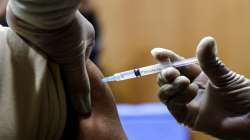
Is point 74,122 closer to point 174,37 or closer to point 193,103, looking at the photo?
point 193,103

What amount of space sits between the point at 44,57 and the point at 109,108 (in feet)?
0.45

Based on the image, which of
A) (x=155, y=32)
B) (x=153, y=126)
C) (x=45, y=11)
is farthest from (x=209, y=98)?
(x=155, y=32)

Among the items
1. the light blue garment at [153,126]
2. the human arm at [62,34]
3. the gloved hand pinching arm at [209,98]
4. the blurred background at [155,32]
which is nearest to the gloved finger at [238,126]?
the gloved hand pinching arm at [209,98]

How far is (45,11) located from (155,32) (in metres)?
2.12

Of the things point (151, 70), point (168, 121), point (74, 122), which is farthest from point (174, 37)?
point (74, 122)

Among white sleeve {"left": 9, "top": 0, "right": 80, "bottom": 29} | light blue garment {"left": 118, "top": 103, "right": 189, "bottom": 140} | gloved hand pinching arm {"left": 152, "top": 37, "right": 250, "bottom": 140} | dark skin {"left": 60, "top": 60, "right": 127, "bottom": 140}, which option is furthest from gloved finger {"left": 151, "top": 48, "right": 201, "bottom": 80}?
light blue garment {"left": 118, "top": 103, "right": 189, "bottom": 140}

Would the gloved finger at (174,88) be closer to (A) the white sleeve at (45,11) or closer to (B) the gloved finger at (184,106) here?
(B) the gloved finger at (184,106)

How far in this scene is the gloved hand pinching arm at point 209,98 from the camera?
0.80 metres

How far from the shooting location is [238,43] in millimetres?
2486

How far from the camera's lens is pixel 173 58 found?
2.79 feet

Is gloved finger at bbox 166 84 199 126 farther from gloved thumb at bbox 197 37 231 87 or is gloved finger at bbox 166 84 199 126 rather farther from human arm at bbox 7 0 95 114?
human arm at bbox 7 0 95 114

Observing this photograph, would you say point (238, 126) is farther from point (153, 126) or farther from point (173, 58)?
point (153, 126)

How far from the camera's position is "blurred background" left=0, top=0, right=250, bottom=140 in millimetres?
2483

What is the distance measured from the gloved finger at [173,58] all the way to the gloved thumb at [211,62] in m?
0.07
